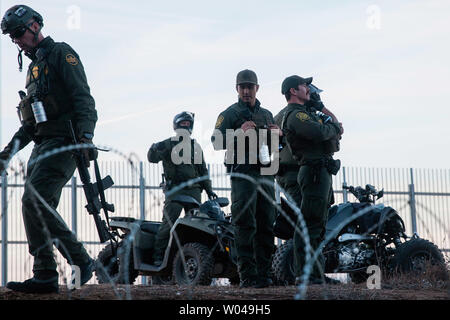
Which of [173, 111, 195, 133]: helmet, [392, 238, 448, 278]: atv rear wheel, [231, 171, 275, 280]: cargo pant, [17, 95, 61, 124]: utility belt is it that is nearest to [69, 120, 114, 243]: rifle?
[17, 95, 61, 124]: utility belt

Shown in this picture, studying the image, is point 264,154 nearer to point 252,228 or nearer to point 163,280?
point 252,228

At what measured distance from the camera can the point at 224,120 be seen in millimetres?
7172

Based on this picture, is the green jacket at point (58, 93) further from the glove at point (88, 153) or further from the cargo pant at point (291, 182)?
the cargo pant at point (291, 182)

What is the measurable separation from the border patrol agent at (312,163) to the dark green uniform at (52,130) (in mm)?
1861

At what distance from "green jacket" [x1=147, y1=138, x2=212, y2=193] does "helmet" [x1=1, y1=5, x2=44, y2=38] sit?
148 inches

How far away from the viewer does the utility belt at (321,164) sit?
684 cm

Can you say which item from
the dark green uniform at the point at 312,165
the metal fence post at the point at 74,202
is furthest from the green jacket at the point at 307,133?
the metal fence post at the point at 74,202

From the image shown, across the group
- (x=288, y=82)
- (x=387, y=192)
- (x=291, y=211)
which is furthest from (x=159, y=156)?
(x=387, y=192)

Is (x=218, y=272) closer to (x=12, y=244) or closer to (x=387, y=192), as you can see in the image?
(x=12, y=244)

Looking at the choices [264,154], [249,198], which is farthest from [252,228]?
[264,154]

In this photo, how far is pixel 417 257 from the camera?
853cm

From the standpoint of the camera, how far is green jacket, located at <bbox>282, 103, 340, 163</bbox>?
6801 millimetres

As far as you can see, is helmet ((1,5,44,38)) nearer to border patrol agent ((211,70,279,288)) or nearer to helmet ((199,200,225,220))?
→ border patrol agent ((211,70,279,288))
